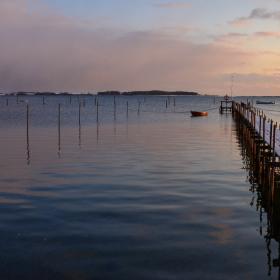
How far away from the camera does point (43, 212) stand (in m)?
17.5

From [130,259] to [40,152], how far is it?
80.4 feet

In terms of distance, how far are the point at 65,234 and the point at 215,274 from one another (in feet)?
17.1

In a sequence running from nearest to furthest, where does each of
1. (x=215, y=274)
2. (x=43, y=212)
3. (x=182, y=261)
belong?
(x=215, y=274), (x=182, y=261), (x=43, y=212)

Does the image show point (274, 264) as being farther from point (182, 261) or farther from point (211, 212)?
point (211, 212)

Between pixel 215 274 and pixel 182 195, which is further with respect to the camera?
pixel 182 195

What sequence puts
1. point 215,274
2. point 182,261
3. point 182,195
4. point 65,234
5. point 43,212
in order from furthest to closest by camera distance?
point 182,195 → point 43,212 → point 65,234 → point 182,261 → point 215,274

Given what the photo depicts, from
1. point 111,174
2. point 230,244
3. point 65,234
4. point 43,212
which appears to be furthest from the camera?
point 111,174

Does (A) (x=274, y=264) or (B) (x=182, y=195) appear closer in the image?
(A) (x=274, y=264)

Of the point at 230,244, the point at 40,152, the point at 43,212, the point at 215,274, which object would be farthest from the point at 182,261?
the point at 40,152

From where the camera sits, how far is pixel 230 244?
45.5 feet

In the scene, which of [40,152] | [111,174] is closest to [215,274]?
[111,174]

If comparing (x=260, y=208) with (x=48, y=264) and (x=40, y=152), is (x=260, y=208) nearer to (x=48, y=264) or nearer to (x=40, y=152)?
(x=48, y=264)

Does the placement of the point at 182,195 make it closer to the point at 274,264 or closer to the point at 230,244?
the point at 230,244

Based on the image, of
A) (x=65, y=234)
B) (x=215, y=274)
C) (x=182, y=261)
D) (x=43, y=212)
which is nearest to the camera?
(x=215, y=274)
